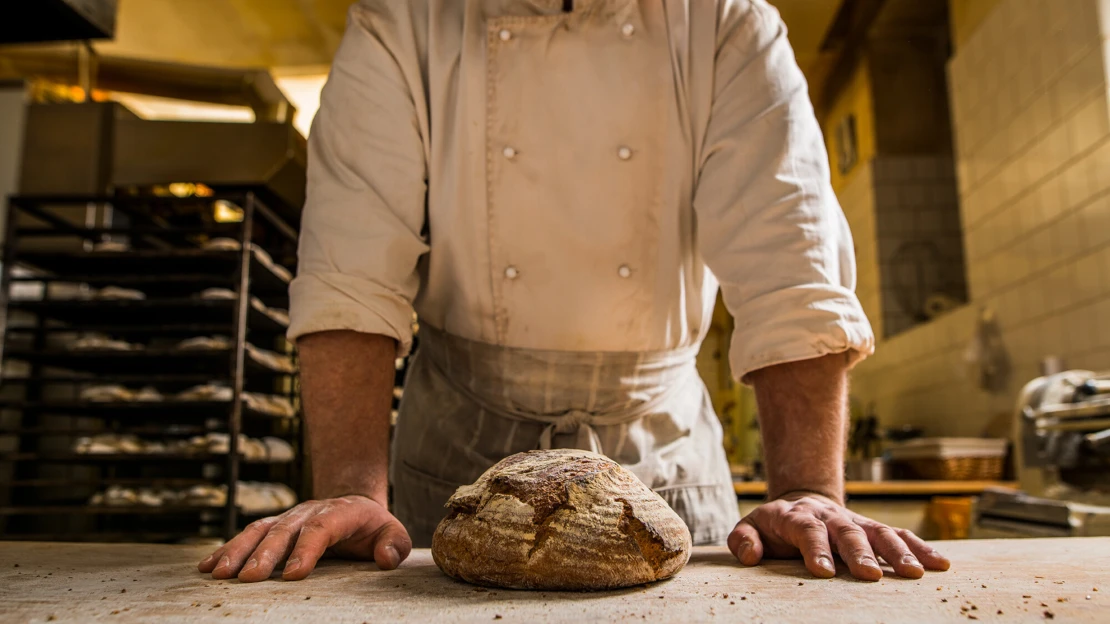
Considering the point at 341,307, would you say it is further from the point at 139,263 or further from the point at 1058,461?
the point at 139,263

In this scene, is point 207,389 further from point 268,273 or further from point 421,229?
point 421,229

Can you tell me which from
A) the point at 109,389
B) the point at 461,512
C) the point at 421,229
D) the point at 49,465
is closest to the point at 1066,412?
the point at 421,229

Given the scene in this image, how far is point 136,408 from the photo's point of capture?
2.93 metres

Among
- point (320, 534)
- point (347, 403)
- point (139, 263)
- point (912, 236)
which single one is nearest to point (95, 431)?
point (139, 263)

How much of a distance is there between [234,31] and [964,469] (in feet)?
12.7

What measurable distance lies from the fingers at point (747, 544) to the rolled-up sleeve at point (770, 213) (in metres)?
0.22

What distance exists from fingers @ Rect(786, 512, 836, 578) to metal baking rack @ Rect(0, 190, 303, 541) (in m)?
2.21

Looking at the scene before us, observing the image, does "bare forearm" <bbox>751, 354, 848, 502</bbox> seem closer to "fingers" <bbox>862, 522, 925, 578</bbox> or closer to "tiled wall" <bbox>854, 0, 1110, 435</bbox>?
"fingers" <bbox>862, 522, 925, 578</bbox>

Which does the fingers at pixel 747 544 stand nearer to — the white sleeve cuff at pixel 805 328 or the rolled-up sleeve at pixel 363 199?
the white sleeve cuff at pixel 805 328

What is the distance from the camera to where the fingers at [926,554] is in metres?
0.75

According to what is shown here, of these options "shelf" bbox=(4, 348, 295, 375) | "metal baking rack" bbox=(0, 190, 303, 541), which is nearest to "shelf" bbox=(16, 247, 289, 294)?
"metal baking rack" bbox=(0, 190, 303, 541)

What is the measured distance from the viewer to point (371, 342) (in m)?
1.08

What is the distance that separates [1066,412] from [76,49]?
170 inches

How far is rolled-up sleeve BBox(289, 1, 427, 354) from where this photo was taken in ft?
3.47
